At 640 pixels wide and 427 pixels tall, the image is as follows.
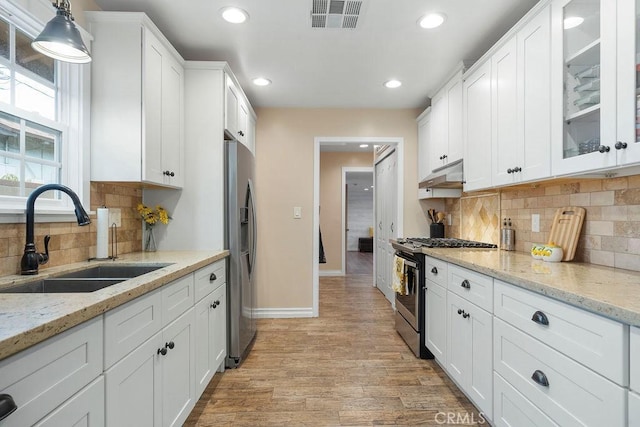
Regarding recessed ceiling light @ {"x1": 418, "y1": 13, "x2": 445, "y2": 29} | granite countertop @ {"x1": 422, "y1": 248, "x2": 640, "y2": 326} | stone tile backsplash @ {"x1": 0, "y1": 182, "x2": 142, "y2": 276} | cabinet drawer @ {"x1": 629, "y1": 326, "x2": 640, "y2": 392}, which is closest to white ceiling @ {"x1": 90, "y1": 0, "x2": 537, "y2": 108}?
recessed ceiling light @ {"x1": 418, "y1": 13, "x2": 445, "y2": 29}

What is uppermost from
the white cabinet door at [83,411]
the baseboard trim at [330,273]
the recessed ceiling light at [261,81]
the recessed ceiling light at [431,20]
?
the recessed ceiling light at [261,81]

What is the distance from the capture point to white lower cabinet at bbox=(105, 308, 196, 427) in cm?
105

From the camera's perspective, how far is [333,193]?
6.23 m

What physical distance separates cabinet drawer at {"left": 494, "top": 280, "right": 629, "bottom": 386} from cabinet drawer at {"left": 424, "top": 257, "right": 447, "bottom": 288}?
686 mm

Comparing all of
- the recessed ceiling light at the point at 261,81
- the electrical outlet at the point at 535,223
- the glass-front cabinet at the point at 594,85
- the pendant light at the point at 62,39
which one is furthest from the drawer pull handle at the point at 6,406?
the recessed ceiling light at the point at 261,81

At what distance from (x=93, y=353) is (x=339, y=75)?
8.62 feet

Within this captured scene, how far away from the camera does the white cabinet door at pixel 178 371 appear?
1402 mm

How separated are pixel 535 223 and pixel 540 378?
4.14 feet

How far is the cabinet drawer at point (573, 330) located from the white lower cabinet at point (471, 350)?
0.87 ft

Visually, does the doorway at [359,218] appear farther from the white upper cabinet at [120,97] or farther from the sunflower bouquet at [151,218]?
the white upper cabinet at [120,97]

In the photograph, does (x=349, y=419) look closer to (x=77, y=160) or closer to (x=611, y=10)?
(x=77, y=160)

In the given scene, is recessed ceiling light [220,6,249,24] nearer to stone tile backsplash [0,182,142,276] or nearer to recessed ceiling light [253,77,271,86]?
recessed ceiling light [253,77,271,86]

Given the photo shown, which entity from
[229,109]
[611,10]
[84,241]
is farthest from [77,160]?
[611,10]

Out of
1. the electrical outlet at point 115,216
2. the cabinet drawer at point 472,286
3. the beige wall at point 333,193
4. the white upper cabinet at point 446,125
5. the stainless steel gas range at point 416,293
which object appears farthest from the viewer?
the beige wall at point 333,193
